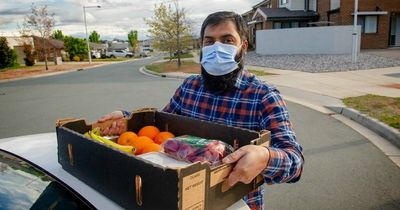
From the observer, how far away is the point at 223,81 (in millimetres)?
2039

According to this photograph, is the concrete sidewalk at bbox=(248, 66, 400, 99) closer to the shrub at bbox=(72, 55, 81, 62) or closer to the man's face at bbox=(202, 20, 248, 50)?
the man's face at bbox=(202, 20, 248, 50)

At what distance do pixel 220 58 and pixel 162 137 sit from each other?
598 mm

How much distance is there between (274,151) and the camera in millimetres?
1449

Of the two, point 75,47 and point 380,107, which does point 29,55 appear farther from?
point 380,107

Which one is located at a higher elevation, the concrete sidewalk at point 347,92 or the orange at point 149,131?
the orange at point 149,131

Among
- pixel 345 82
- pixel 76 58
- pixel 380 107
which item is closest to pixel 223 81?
pixel 380 107

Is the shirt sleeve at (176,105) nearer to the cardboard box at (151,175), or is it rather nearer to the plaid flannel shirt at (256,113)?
the plaid flannel shirt at (256,113)

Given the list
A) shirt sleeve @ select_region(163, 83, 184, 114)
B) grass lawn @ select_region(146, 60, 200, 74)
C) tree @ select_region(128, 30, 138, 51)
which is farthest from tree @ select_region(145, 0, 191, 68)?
tree @ select_region(128, 30, 138, 51)

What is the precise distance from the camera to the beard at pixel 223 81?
2.01 m

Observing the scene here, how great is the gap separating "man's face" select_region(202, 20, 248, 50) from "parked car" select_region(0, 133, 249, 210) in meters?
1.02

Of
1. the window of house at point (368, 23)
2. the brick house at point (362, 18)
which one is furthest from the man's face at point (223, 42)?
the window of house at point (368, 23)

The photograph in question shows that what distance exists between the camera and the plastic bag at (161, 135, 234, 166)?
1.37m

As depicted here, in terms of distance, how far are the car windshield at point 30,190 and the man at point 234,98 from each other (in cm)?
43

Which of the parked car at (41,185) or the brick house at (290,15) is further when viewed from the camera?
the brick house at (290,15)
